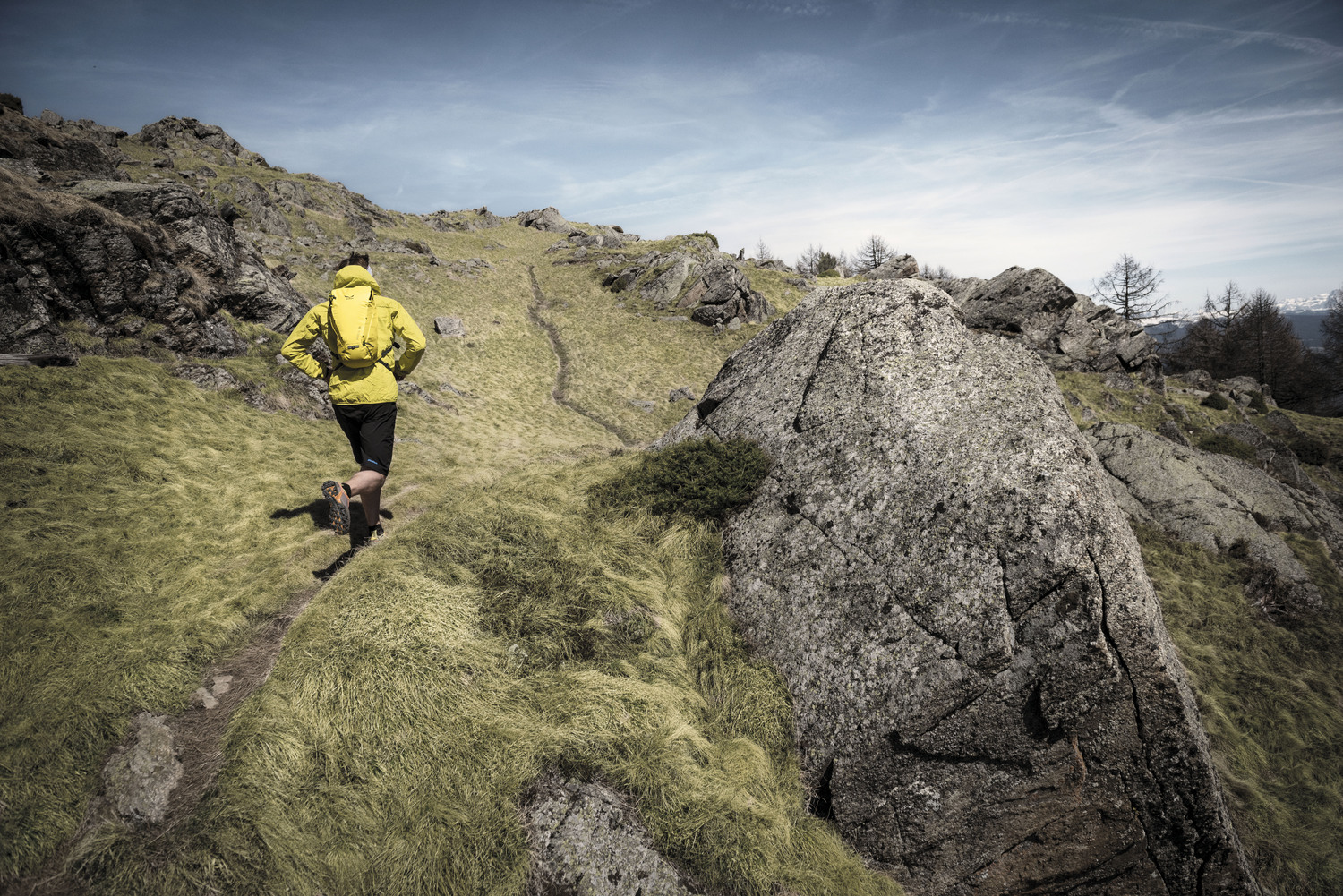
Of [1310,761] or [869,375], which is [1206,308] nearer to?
[1310,761]

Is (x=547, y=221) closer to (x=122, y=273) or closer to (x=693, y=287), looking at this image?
(x=693, y=287)

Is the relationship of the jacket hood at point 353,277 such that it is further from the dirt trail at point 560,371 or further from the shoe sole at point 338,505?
the dirt trail at point 560,371

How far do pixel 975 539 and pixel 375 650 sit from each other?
22.4 ft

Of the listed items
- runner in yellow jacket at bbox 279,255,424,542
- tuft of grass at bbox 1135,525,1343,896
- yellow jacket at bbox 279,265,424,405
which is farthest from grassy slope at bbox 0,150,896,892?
tuft of grass at bbox 1135,525,1343,896

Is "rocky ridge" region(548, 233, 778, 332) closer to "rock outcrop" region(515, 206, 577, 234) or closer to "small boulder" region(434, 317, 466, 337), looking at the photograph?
"small boulder" region(434, 317, 466, 337)

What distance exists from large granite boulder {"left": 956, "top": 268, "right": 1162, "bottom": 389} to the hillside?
20103mm

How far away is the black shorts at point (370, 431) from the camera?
24.4ft

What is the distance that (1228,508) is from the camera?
1507 centimetres

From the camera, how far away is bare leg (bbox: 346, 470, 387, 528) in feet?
24.1

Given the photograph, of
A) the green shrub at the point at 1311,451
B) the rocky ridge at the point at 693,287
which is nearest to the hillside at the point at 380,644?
the green shrub at the point at 1311,451

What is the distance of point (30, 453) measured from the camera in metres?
7.33

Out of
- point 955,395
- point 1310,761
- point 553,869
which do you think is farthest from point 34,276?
point 1310,761

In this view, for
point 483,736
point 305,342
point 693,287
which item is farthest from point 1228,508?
point 693,287

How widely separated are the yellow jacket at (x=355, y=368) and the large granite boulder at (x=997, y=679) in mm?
6165
